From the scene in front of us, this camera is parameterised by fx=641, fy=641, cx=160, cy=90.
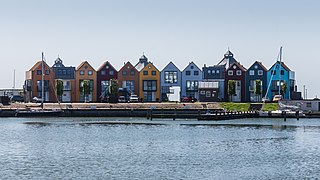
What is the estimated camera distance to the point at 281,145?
70.6m

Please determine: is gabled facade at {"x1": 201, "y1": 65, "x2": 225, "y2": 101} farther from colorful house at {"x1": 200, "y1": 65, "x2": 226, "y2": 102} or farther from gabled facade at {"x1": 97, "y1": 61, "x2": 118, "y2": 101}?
gabled facade at {"x1": 97, "y1": 61, "x2": 118, "y2": 101}

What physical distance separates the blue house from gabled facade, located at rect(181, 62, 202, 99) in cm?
1203

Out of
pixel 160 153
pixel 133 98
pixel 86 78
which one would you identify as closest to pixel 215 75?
pixel 133 98

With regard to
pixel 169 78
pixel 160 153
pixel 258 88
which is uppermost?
pixel 169 78

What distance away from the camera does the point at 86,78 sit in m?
160

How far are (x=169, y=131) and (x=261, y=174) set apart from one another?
42.3 meters

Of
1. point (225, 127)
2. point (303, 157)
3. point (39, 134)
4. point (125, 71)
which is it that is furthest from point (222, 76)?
point (303, 157)

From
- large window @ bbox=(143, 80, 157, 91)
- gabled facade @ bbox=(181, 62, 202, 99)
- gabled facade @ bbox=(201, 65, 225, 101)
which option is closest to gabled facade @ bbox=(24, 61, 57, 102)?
large window @ bbox=(143, 80, 157, 91)

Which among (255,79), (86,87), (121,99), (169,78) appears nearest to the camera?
(121,99)

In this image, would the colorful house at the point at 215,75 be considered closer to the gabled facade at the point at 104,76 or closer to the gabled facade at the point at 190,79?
the gabled facade at the point at 190,79

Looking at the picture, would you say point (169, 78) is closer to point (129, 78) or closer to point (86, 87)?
point (129, 78)

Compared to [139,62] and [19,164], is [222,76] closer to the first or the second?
[139,62]

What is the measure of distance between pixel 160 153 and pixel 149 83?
95.8m

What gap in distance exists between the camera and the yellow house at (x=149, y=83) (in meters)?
157
